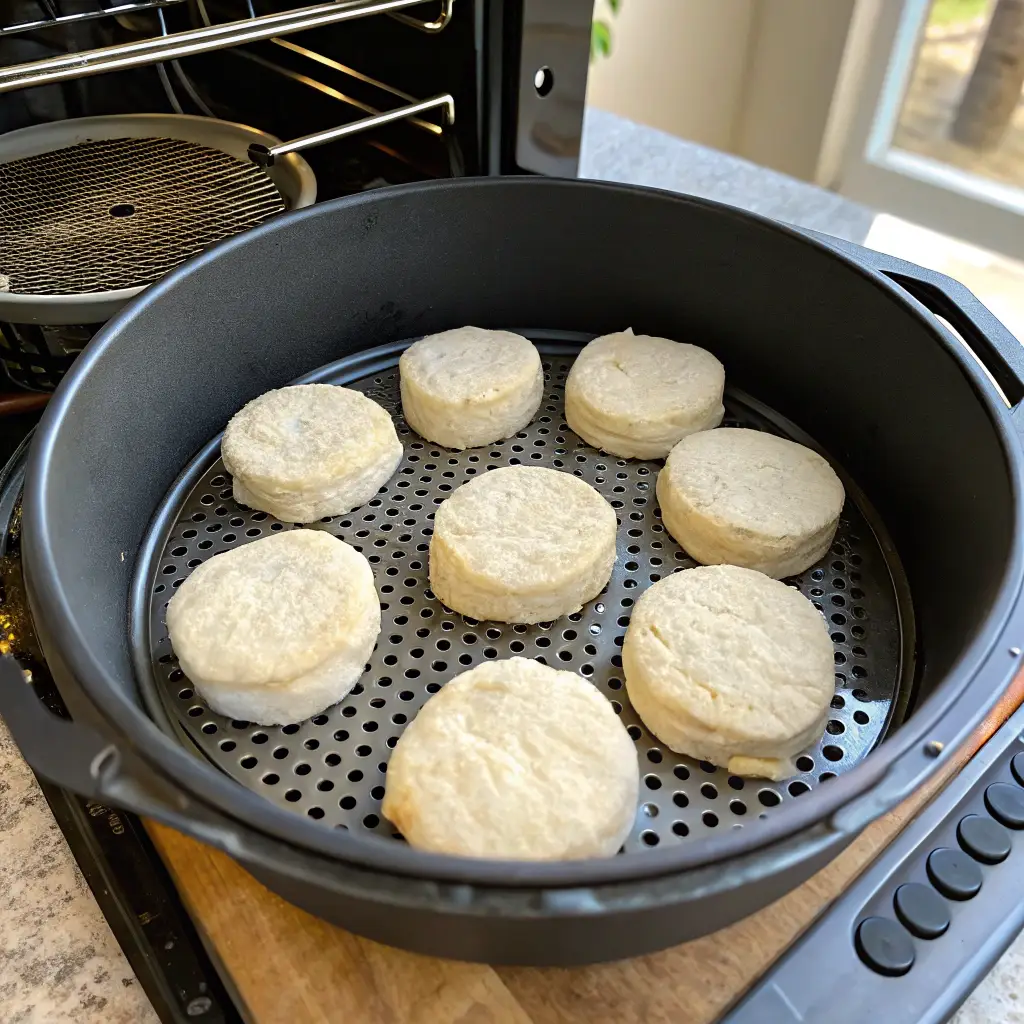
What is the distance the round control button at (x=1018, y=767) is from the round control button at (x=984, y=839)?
5cm

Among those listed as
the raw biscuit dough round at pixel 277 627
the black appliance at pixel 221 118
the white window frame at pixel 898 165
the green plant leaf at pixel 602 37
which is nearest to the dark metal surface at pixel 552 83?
the black appliance at pixel 221 118

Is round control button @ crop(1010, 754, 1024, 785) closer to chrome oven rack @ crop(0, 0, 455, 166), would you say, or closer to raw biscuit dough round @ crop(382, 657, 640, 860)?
raw biscuit dough round @ crop(382, 657, 640, 860)

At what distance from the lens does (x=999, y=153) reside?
266 centimetres

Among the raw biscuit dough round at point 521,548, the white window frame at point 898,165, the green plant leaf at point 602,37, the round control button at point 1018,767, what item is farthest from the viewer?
the white window frame at point 898,165

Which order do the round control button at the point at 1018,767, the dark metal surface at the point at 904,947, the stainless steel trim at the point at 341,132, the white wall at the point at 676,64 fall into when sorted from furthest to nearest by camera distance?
the white wall at the point at 676,64, the stainless steel trim at the point at 341,132, the round control button at the point at 1018,767, the dark metal surface at the point at 904,947

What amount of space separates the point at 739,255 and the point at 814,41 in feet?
6.38

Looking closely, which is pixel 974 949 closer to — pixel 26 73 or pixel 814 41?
pixel 26 73

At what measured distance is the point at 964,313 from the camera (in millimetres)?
881

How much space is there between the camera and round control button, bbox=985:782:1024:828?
0.70 meters

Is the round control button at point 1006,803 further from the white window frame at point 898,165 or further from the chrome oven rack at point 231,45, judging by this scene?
the white window frame at point 898,165

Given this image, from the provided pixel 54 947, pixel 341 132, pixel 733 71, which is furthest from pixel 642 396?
pixel 733 71

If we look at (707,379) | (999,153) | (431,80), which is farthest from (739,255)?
(999,153)

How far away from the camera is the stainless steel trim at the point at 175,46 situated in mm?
771

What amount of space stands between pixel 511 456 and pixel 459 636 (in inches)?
10.8
